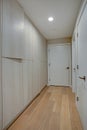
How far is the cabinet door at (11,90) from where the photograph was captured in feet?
5.81

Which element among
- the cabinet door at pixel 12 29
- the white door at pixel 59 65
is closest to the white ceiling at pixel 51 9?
the cabinet door at pixel 12 29

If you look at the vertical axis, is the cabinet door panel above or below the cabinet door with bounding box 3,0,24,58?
below

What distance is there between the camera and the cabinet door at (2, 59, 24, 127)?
1.77 meters

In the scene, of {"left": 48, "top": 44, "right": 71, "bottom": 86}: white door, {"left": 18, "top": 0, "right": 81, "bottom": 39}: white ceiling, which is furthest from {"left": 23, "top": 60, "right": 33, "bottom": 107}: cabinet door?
{"left": 48, "top": 44, "right": 71, "bottom": 86}: white door

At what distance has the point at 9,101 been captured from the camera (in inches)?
74.9

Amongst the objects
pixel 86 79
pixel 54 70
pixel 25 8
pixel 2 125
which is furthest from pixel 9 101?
pixel 54 70

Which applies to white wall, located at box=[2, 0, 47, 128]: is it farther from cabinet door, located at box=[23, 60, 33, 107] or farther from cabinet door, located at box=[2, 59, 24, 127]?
cabinet door, located at box=[23, 60, 33, 107]

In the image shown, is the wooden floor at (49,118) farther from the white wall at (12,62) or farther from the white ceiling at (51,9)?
the white ceiling at (51,9)

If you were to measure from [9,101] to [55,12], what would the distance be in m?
2.20

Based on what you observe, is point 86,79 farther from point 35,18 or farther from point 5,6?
point 35,18

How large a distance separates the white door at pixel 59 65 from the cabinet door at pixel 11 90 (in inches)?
126

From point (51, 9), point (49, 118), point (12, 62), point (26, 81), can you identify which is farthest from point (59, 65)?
point (12, 62)

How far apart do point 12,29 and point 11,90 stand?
3.68ft

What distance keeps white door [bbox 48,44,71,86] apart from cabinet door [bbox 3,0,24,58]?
126 inches
